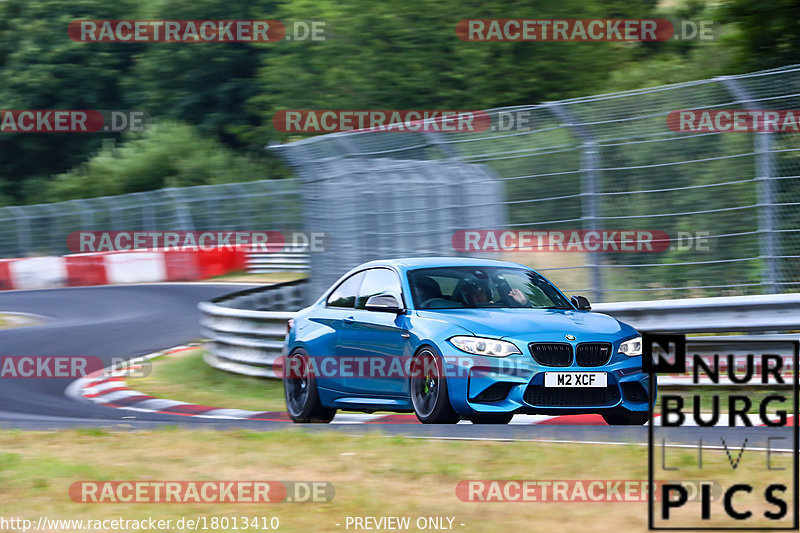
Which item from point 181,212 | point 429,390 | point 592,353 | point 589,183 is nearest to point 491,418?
point 429,390

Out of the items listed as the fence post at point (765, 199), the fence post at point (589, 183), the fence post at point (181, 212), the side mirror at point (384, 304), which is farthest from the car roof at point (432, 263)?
the fence post at point (181, 212)

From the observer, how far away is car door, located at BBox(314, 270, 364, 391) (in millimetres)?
9797

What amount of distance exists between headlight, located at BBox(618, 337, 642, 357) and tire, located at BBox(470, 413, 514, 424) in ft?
2.93

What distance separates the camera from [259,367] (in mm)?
14547

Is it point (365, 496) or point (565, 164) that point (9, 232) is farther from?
point (365, 496)

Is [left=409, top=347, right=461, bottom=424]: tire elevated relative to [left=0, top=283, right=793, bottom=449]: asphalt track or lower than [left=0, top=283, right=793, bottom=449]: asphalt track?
elevated

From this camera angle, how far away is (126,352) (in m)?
18.5

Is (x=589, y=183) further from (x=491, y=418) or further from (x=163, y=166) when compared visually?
(x=163, y=166)

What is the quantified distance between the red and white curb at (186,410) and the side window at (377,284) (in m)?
1.22

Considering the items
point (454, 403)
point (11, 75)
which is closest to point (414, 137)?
point (454, 403)

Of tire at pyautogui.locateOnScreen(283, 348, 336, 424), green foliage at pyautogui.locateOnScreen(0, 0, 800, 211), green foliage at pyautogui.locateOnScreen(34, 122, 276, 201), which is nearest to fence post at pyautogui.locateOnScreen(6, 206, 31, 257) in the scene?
green foliage at pyautogui.locateOnScreen(34, 122, 276, 201)

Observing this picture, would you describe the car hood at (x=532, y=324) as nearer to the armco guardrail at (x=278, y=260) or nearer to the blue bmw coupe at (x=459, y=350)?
the blue bmw coupe at (x=459, y=350)

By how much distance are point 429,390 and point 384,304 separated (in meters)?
0.77

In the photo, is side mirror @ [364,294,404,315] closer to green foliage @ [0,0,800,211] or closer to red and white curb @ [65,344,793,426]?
red and white curb @ [65,344,793,426]
